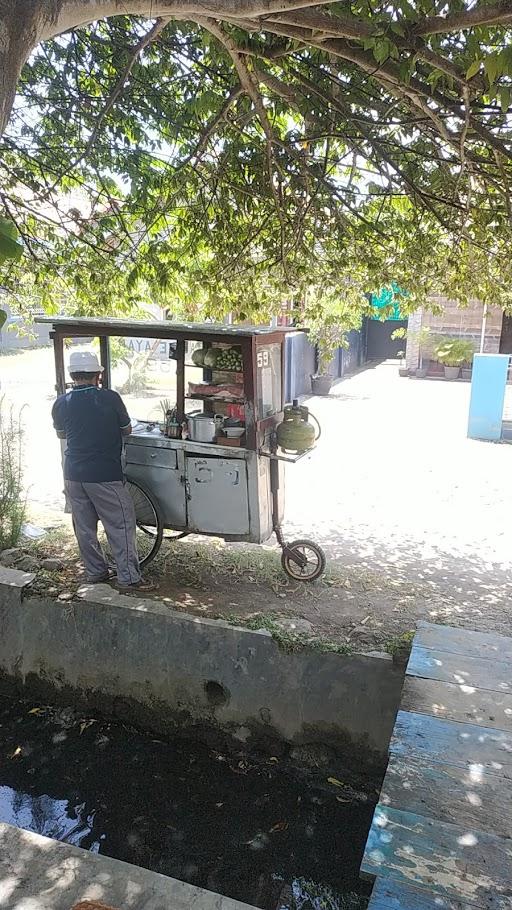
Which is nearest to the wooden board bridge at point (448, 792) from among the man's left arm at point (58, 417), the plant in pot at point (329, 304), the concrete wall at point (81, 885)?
the concrete wall at point (81, 885)

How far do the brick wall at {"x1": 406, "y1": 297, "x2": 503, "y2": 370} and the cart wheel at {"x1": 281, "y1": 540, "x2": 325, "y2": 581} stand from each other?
15306mm

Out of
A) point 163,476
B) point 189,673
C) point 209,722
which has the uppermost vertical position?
point 163,476

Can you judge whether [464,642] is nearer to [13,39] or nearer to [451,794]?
[451,794]

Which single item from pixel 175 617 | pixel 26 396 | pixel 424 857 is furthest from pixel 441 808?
pixel 26 396

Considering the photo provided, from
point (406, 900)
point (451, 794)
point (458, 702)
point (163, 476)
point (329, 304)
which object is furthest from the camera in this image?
point (329, 304)

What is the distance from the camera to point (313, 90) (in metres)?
5.21

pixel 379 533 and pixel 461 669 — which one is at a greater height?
pixel 461 669

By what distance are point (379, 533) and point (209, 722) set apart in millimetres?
3496

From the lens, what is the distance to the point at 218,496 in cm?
592

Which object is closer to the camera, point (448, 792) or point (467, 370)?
point (448, 792)

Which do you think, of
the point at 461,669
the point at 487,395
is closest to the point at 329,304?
the point at 487,395

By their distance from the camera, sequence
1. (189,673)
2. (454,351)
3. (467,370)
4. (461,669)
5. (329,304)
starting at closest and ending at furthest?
(461,669) → (189,673) → (329,304) → (454,351) → (467,370)

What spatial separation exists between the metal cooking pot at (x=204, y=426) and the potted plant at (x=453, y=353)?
16.2 metres

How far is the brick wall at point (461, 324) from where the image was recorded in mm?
20125
